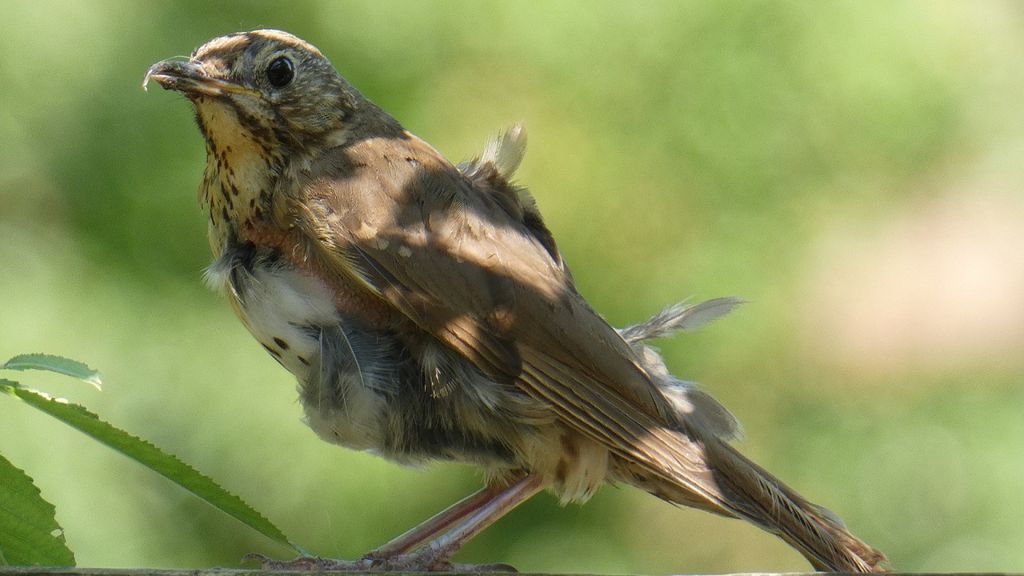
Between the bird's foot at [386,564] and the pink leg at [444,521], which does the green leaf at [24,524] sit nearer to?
the bird's foot at [386,564]

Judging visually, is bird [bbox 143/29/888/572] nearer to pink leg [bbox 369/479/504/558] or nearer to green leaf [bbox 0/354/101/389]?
pink leg [bbox 369/479/504/558]

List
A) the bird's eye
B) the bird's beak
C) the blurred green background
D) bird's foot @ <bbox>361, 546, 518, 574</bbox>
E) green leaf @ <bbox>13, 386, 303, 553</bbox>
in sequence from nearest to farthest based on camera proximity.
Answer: green leaf @ <bbox>13, 386, 303, 553</bbox>
bird's foot @ <bbox>361, 546, 518, 574</bbox>
the bird's beak
the bird's eye
the blurred green background

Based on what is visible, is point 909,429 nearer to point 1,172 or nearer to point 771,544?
point 771,544

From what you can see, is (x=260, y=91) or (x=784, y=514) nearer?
(x=784, y=514)

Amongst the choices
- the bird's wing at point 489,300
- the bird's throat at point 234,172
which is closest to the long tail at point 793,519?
the bird's wing at point 489,300

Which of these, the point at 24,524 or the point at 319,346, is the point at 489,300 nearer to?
the point at 319,346

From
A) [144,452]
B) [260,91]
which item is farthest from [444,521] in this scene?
[144,452]

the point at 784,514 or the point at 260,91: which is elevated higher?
the point at 260,91

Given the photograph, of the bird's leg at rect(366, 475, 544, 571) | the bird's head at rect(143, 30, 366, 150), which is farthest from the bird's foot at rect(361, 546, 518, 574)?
the bird's head at rect(143, 30, 366, 150)
